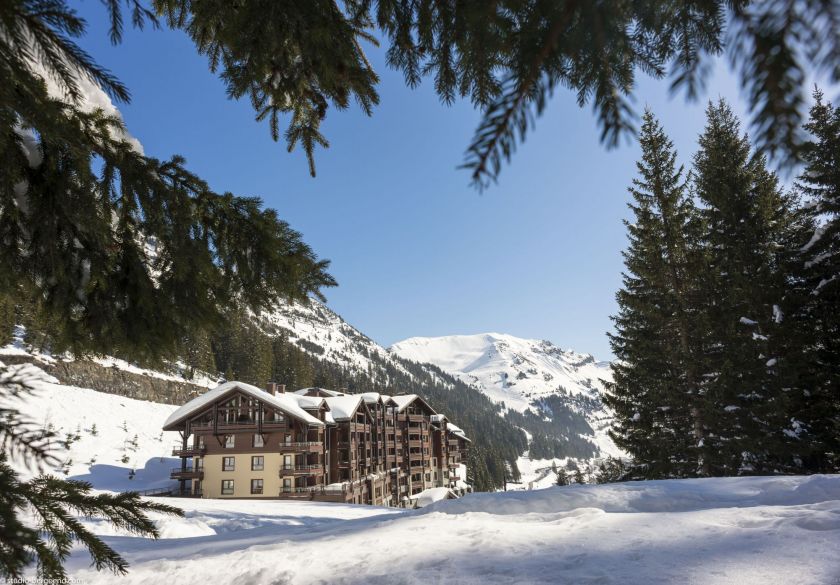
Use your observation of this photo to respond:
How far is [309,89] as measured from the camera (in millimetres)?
4387

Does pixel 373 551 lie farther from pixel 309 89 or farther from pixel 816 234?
pixel 816 234

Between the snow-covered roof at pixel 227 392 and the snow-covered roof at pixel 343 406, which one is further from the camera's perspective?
the snow-covered roof at pixel 343 406

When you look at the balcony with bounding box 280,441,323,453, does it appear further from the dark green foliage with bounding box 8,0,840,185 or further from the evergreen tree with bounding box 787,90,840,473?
the dark green foliage with bounding box 8,0,840,185

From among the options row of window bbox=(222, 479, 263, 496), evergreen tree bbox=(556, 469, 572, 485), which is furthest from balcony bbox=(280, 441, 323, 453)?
evergreen tree bbox=(556, 469, 572, 485)

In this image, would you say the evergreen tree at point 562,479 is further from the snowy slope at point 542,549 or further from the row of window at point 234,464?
the snowy slope at point 542,549

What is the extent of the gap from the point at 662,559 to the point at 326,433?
40.1 m

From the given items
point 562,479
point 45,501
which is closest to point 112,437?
point 562,479

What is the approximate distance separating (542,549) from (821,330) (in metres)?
17.7

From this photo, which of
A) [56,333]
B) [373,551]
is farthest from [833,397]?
[56,333]

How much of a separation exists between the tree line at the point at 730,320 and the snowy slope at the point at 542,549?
9.26m

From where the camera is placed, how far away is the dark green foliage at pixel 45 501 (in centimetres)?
168

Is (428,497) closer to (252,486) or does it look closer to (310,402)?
(310,402)

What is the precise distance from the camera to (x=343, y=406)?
44.3 m

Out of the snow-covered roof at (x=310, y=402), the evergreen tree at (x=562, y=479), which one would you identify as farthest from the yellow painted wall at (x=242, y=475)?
the evergreen tree at (x=562, y=479)
